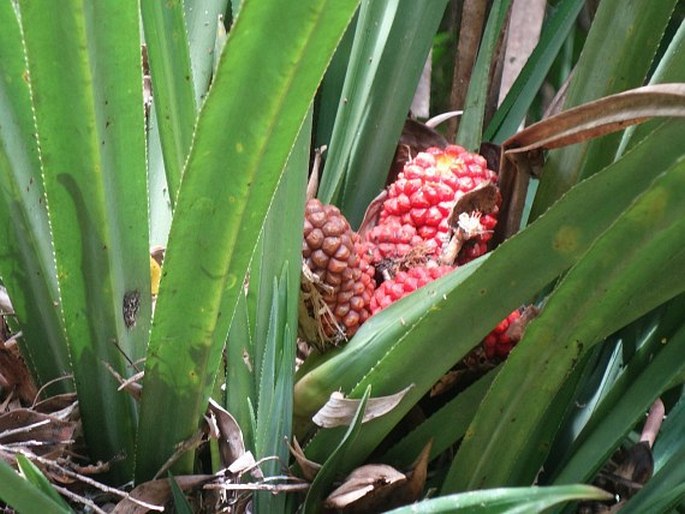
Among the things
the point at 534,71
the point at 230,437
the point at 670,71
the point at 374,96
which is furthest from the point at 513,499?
the point at 534,71

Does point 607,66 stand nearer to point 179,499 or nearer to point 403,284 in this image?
point 403,284

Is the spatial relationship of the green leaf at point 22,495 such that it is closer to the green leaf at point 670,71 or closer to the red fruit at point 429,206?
the red fruit at point 429,206

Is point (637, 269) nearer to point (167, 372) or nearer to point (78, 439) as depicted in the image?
point (167, 372)

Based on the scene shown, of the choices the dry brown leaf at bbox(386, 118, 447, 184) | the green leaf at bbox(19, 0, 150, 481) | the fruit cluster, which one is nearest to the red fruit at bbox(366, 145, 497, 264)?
the fruit cluster

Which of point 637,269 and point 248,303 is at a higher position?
point 637,269

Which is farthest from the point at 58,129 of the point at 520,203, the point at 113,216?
the point at 520,203

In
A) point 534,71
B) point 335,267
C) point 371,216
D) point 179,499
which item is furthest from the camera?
point 534,71

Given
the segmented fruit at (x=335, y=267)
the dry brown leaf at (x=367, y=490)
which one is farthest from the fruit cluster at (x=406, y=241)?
the dry brown leaf at (x=367, y=490)
